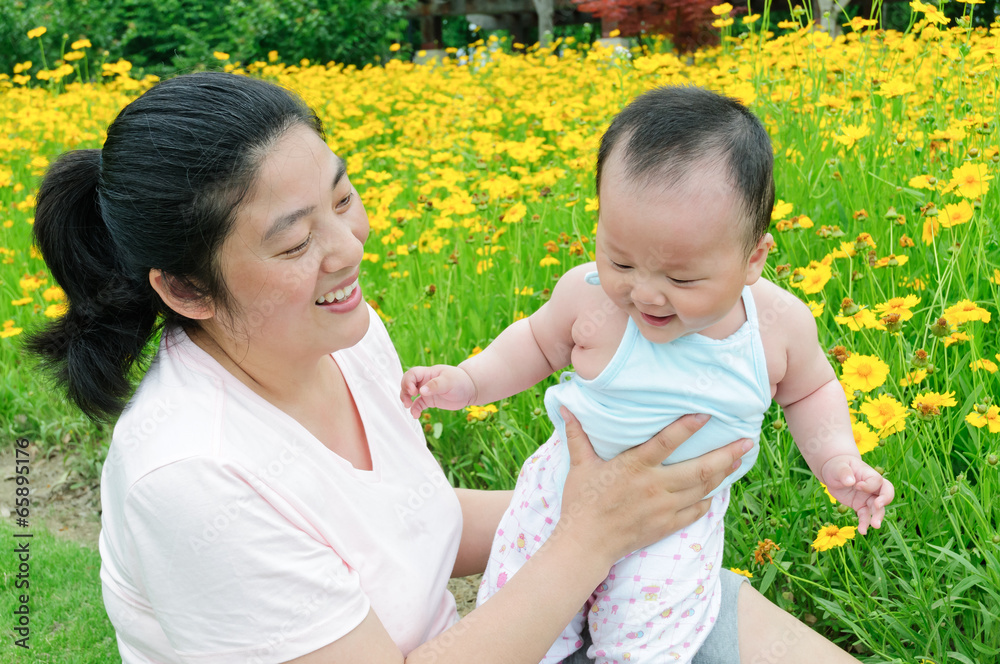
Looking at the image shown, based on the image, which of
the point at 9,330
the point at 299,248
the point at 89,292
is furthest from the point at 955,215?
the point at 9,330

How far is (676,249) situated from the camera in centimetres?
97

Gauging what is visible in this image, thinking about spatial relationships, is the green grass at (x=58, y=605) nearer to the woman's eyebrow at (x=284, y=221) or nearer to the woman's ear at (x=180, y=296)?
the woman's ear at (x=180, y=296)

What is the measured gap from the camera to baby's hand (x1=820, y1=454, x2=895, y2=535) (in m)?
1.06

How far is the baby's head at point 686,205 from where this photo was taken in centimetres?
97

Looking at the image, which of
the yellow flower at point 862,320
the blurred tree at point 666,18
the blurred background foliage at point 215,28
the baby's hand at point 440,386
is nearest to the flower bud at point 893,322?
the yellow flower at point 862,320

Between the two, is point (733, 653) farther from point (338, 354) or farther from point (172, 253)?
point (172, 253)

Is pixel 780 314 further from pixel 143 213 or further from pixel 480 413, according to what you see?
pixel 143 213

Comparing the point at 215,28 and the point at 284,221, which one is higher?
the point at 284,221

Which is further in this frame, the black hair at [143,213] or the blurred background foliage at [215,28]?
the blurred background foliage at [215,28]

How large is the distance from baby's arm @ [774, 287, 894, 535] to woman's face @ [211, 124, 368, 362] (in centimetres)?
57

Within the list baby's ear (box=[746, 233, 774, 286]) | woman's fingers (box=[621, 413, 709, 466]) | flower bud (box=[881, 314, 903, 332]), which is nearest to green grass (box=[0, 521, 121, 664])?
woman's fingers (box=[621, 413, 709, 466])

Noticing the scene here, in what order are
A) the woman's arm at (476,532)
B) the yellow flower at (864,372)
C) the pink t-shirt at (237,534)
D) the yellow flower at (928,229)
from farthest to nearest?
the yellow flower at (928,229)
the woman's arm at (476,532)
the yellow flower at (864,372)
the pink t-shirt at (237,534)

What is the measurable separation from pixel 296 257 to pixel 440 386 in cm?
35

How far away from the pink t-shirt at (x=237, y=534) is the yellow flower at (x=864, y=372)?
0.68 m
